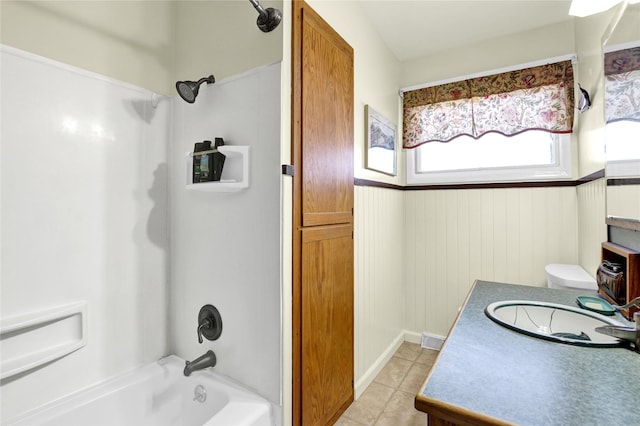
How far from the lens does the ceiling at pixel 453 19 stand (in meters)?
2.09

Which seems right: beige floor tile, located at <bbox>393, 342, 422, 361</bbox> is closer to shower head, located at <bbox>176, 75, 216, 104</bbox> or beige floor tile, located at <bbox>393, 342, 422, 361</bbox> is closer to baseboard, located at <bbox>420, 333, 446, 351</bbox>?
baseboard, located at <bbox>420, 333, 446, 351</bbox>

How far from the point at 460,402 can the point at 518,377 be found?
0.59 feet

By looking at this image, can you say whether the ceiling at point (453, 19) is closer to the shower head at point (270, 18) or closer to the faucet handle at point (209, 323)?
the shower head at point (270, 18)

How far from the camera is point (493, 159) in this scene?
255 cm

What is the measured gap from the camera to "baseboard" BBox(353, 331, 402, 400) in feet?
6.64

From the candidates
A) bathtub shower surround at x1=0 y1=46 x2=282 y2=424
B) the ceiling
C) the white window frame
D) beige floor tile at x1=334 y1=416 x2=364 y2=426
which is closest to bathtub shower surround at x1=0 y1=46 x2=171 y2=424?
bathtub shower surround at x1=0 y1=46 x2=282 y2=424

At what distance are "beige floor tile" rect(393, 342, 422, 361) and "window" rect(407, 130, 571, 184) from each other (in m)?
1.46

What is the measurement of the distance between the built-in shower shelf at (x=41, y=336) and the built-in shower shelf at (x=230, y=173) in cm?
76

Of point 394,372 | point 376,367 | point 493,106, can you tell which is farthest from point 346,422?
point 493,106

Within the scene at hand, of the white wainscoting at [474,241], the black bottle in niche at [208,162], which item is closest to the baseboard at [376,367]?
the white wainscoting at [474,241]

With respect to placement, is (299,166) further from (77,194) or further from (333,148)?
(77,194)

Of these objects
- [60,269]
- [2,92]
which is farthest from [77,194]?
[2,92]

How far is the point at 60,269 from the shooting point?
1356mm

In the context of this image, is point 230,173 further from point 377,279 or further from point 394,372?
point 394,372
